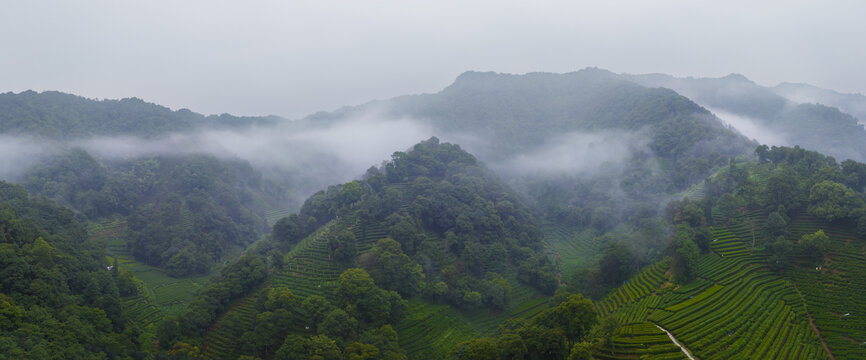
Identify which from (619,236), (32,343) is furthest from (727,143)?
(32,343)

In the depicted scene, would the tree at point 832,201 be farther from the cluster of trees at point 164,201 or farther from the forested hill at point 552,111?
the cluster of trees at point 164,201

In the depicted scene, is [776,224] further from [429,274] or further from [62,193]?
[62,193]

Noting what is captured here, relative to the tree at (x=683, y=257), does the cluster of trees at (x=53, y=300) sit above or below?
above

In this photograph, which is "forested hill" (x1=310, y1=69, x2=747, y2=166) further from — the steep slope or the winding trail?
the winding trail

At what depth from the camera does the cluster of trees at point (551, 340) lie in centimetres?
2730

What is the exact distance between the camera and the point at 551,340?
27.8 meters

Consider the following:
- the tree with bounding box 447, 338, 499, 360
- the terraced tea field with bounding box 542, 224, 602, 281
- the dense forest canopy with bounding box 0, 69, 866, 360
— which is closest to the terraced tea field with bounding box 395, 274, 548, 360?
the dense forest canopy with bounding box 0, 69, 866, 360

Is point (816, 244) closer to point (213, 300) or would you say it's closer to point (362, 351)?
point (362, 351)

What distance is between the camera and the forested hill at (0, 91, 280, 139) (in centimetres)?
7350

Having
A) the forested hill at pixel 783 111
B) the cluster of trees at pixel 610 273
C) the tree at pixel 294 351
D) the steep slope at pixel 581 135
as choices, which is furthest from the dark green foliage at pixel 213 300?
the forested hill at pixel 783 111

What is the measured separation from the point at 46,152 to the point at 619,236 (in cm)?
8338

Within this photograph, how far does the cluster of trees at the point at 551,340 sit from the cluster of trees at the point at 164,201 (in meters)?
43.1

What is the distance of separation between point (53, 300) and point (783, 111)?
133441 mm

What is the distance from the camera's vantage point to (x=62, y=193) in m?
61.2
